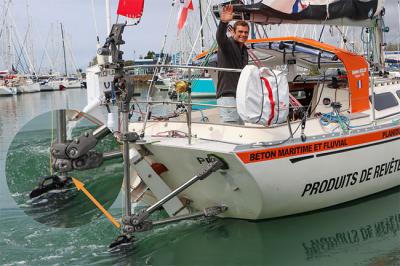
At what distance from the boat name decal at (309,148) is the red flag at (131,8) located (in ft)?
7.51

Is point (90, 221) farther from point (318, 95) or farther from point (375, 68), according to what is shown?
point (375, 68)

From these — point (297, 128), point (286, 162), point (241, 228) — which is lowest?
point (241, 228)

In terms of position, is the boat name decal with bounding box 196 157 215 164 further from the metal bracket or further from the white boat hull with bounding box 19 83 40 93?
the white boat hull with bounding box 19 83 40 93

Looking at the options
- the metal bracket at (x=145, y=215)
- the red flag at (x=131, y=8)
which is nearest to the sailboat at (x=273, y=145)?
the metal bracket at (x=145, y=215)

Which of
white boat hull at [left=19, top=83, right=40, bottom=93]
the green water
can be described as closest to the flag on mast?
the green water

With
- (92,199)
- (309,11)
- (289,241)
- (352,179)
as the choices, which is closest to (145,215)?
(92,199)

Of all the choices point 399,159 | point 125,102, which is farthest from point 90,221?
point 399,159

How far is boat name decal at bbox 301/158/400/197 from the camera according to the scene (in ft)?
20.9

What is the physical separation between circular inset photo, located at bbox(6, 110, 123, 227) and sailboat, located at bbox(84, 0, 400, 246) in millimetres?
323

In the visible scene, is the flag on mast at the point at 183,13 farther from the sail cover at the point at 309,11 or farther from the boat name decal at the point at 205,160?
the boat name decal at the point at 205,160

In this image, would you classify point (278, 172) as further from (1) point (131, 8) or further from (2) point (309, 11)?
(2) point (309, 11)

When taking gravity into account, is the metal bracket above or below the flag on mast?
below

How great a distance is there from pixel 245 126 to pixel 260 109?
2.10 feet

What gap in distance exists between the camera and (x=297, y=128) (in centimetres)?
607
